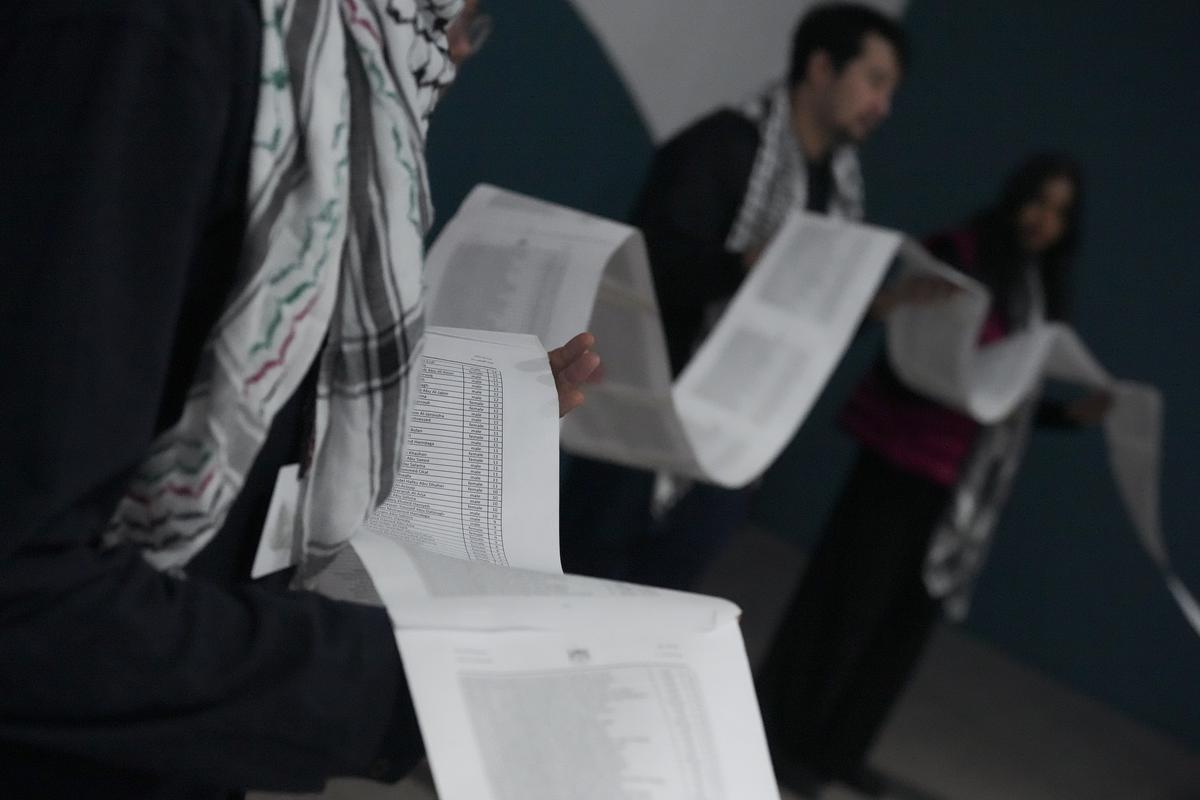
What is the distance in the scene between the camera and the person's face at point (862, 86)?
194 centimetres

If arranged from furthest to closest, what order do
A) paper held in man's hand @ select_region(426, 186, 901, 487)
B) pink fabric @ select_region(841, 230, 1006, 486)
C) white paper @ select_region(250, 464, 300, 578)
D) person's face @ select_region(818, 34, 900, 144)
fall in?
pink fabric @ select_region(841, 230, 1006, 486), person's face @ select_region(818, 34, 900, 144), paper held in man's hand @ select_region(426, 186, 901, 487), white paper @ select_region(250, 464, 300, 578)

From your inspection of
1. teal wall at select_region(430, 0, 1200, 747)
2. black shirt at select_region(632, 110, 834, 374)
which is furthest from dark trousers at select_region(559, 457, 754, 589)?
teal wall at select_region(430, 0, 1200, 747)

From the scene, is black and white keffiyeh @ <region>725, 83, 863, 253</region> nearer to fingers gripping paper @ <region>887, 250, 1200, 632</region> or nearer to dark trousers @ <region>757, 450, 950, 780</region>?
fingers gripping paper @ <region>887, 250, 1200, 632</region>

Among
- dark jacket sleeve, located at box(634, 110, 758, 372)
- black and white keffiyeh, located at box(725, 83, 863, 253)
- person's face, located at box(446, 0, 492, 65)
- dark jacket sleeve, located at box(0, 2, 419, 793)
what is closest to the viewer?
dark jacket sleeve, located at box(0, 2, 419, 793)

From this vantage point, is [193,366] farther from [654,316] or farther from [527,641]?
[654,316]

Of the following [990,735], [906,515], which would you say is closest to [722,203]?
[906,515]

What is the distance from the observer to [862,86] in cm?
195

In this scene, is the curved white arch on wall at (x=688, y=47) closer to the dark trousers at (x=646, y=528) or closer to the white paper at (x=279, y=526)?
the dark trousers at (x=646, y=528)

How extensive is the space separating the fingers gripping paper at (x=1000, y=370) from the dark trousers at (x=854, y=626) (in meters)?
0.21

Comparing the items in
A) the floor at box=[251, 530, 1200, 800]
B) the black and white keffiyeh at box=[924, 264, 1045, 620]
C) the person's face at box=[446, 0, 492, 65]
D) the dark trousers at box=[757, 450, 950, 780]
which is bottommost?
the floor at box=[251, 530, 1200, 800]

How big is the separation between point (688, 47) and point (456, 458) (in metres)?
2.09

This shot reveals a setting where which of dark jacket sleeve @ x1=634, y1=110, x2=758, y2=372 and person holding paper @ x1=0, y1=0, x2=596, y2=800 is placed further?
dark jacket sleeve @ x1=634, y1=110, x2=758, y2=372

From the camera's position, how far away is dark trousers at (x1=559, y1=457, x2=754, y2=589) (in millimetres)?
1814

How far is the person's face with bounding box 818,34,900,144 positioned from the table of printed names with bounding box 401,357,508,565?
139cm
